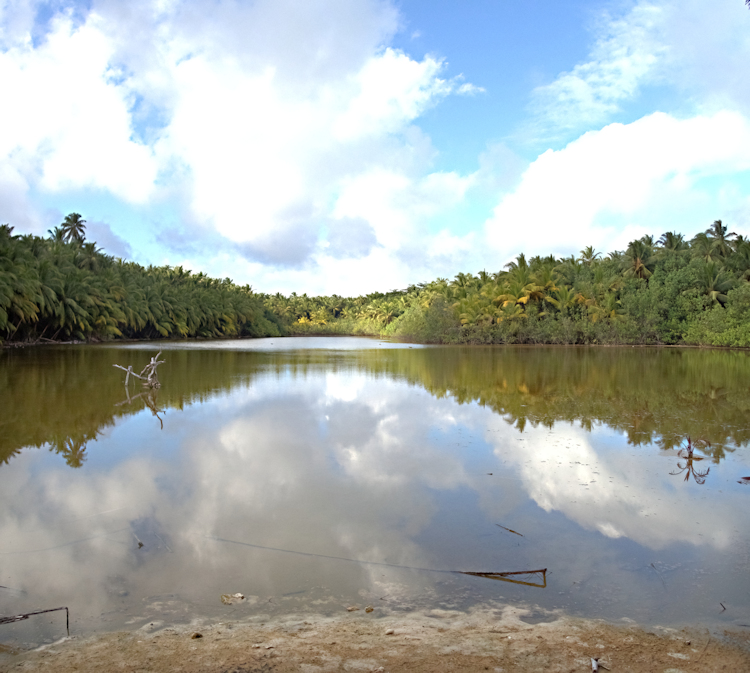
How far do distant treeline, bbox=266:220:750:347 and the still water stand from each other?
32.2 meters

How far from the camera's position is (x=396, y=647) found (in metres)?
3.16

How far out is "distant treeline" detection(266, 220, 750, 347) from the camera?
40.5 metres

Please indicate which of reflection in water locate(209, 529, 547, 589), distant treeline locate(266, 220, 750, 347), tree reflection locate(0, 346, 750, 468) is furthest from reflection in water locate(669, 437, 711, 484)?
distant treeline locate(266, 220, 750, 347)

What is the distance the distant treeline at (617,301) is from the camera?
40469 millimetres

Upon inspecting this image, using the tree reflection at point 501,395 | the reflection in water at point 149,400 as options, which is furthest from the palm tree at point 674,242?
the reflection in water at point 149,400

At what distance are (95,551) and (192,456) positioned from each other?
3138mm

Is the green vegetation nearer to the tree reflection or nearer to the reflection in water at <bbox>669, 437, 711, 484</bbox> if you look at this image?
the tree reflection

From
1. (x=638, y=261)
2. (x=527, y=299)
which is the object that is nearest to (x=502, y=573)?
(x=527, y=299)

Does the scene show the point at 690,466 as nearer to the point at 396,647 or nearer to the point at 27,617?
the point at 396,647

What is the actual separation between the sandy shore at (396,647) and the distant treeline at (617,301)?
135ft

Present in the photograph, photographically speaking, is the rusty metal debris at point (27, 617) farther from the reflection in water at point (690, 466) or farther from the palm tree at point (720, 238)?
the palm tree at point (720, 238)

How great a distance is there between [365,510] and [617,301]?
42070 millimetres

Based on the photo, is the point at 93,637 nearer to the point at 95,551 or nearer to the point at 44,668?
the point at 44,668

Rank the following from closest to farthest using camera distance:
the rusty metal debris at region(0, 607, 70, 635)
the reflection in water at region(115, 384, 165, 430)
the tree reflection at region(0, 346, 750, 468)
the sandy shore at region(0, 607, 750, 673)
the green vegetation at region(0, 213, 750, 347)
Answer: the sandy shore at region(0, 607, 750, 673) < the rusty metal debris at region(0, 607, 70, 635) < the tree reflection at region(0, 346, 750, 468) < the reflection in water at region(115, 384, 165, 430) < the green vegetation at region(0, 213, 750, 347)
